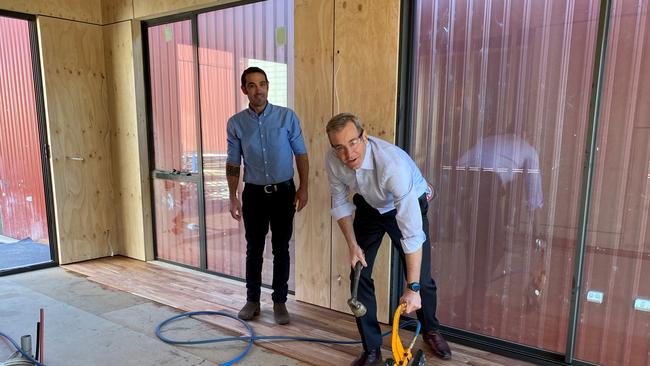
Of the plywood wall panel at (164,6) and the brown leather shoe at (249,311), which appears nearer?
the brown leather shoe at (249,311)

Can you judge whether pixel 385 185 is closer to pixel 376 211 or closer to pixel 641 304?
pixel 376 211

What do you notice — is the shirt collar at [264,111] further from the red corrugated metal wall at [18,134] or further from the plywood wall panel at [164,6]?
the red corrugated metal wall at [18,134]

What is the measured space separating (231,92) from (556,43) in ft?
7.52

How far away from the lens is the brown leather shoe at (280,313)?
2801 mm

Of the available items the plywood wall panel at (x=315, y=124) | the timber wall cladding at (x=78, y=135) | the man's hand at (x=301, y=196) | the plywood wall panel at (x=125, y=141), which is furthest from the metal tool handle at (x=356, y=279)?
the timber wall cladding at (x=78, y=135)

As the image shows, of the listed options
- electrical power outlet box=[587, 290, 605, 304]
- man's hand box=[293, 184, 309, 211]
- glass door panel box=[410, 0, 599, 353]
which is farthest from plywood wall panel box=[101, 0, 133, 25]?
electrical power outlet box=[587, 290, 605, 304]

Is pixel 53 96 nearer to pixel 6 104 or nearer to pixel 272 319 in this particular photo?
pixel 6 104

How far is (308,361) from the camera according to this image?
2342 millimetres

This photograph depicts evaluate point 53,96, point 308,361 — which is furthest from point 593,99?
point 53,96

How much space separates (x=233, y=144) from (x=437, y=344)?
172 centimetres

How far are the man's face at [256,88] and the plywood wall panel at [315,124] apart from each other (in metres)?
0.40

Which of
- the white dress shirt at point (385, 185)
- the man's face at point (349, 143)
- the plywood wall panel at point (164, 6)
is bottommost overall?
the white dress shirt at point (385, 185)

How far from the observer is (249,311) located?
2859mm

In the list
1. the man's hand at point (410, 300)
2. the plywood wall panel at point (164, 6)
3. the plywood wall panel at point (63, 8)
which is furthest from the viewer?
the plywood wall panel at point (63, 8)
